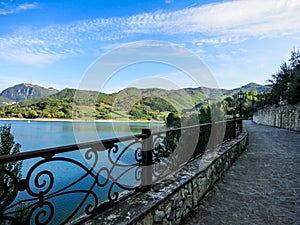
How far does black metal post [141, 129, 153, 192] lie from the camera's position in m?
2.40

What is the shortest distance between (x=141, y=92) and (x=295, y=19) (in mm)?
9011

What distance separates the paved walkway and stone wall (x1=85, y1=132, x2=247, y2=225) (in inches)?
7.2

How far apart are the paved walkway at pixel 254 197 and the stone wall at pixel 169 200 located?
0.60ft

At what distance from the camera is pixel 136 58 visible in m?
5.82

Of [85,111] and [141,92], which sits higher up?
[141,92]

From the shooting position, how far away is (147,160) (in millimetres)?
2457

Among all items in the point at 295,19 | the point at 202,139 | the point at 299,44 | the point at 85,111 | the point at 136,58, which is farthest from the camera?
the point at 299,44

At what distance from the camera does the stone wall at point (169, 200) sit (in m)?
1.88

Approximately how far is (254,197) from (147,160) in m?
2.08

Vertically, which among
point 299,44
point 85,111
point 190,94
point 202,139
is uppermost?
point 299,44

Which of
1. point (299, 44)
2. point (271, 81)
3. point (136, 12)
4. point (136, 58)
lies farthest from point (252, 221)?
point (271, 81)

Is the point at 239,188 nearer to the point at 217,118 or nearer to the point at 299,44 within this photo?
the point at 217,118

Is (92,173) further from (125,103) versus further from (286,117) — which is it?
(286,117)

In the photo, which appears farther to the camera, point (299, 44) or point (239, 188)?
point (299, 44)
